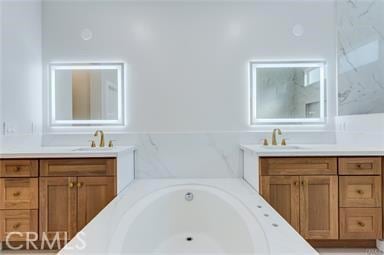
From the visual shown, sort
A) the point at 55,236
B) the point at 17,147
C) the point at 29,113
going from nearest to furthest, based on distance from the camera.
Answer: the point at 55,236, the point at 17,147, the point at 29,113

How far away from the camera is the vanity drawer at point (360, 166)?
2.30 metres


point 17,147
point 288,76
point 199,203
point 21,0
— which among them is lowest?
point 199,203

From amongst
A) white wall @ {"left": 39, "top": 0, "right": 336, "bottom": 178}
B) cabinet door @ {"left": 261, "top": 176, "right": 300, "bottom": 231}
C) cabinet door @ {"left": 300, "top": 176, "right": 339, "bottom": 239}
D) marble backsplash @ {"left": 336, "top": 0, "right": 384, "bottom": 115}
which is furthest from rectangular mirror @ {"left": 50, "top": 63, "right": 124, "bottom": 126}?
marble backsplash @ {"left": 336, "top": 0, "right": 384, "bottom": 115}

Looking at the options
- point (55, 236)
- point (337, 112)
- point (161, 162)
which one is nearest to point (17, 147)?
point (55, 236)

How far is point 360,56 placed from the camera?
2.85 m

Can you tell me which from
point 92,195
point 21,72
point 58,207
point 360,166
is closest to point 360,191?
point 360,166

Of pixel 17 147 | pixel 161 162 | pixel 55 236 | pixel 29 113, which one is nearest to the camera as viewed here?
pixel 55 236

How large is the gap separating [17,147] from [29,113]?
0.39 meters

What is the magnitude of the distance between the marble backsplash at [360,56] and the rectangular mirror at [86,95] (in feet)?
→ 8.23

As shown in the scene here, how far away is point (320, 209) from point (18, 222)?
258cm

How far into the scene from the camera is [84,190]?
235 centimetres

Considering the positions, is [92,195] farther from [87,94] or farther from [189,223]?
[87,94]

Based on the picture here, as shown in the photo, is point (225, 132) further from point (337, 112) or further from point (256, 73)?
point (337, 112)

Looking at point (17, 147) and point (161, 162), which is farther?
point (161, 162)
